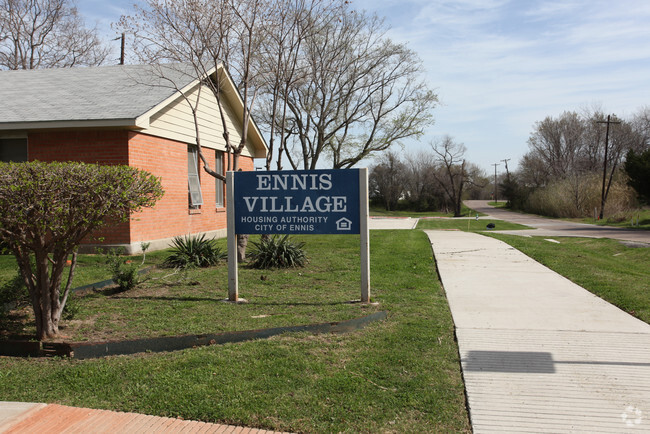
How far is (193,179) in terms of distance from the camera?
602 inches

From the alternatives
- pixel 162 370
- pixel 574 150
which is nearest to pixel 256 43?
pixel 162 370

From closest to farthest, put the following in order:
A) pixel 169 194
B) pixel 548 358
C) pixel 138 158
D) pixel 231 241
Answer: pixel 548 358 → pixel 231 241 → pixel 138 158 → pixel 169 194

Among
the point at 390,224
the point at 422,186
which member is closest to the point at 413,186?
the point at 422,186

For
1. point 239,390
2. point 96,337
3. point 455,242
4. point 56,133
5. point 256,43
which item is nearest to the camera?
point 239,390

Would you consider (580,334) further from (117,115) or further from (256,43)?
(117,115)

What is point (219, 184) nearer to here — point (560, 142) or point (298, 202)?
point (298, 202)

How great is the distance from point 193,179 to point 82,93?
3.77m

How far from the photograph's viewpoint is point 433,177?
213 ft

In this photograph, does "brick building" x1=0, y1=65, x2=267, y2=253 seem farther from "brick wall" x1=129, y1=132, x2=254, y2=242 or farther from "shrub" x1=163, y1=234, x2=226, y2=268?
"shrub" x1=163, y1=234, x2=226, y2=268

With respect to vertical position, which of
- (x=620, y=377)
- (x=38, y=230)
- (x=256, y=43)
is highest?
(x=256, y=43)

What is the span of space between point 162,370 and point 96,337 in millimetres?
1249

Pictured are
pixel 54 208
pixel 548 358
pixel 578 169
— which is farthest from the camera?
pixel 578 169

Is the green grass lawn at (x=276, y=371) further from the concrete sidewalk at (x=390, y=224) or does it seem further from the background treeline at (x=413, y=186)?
the background treeline at (x=413, y=186)

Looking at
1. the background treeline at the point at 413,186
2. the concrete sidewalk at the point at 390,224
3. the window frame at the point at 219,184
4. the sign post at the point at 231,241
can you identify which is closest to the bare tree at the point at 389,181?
the background treeline at the point at 413,186
